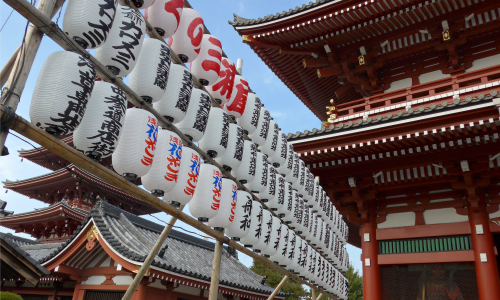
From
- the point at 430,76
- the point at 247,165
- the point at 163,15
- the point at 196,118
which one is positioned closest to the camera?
the point at 163,15

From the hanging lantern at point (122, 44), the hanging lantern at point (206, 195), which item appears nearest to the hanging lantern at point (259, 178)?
the hanging lantern at point (206, 195)

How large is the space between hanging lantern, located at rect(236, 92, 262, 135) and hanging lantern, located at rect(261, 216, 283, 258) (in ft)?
6.15

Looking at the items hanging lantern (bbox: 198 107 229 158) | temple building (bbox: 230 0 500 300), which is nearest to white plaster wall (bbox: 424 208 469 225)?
temple building (bbox: 230 0 500 300)

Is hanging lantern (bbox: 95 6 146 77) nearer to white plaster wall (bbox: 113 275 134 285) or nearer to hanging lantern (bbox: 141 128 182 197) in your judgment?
hanging lantern (bbox: 141 128 182 197)

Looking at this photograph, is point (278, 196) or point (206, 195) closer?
point (206, 195)

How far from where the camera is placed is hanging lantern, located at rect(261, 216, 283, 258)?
7172mm

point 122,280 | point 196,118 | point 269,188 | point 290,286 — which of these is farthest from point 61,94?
point 290,286

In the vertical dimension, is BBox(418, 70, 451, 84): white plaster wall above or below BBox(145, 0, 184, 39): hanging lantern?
above

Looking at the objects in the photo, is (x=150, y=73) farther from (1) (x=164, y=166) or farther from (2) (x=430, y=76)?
(2) (x=430, y=76)

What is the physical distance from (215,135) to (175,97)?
3.58ft

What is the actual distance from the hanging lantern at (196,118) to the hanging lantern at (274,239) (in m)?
2.80

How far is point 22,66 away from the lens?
3154mm

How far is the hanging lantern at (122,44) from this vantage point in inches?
155

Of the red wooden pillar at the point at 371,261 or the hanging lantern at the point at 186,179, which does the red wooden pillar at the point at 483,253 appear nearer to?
the red wooden pillar at the point at 371,261
